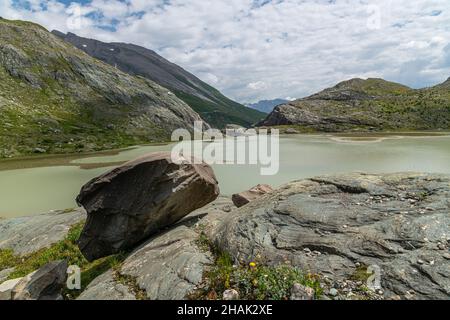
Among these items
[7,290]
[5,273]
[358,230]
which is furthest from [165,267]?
[5,273]

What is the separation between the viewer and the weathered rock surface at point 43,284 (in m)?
12.2

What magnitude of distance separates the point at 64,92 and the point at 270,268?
204 m

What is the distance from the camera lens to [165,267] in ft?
42.8

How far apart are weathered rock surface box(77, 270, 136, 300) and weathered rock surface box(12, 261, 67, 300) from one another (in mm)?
1192

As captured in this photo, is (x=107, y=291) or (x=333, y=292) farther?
(x=107, y=291)

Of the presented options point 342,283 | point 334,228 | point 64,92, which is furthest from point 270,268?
point 64,92

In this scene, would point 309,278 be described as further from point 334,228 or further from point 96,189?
point 96,189

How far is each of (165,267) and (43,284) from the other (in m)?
4.93

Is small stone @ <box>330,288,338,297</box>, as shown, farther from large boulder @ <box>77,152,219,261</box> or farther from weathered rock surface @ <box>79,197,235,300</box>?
large boulder @ <box>77,152,219,261</box>

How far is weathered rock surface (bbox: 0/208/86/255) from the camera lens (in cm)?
2220

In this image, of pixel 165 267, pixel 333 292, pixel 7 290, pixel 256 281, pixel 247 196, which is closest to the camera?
pixel 333 292

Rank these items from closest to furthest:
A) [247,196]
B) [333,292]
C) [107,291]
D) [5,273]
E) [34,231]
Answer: [333,292]
[107,291]
[5,273]
[247,196]
[34,231]

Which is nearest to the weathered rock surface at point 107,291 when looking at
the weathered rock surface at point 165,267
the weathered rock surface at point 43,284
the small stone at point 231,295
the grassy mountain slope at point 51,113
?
the weathered rock surface at point 165,267

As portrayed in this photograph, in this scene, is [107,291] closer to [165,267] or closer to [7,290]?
[165,267]
